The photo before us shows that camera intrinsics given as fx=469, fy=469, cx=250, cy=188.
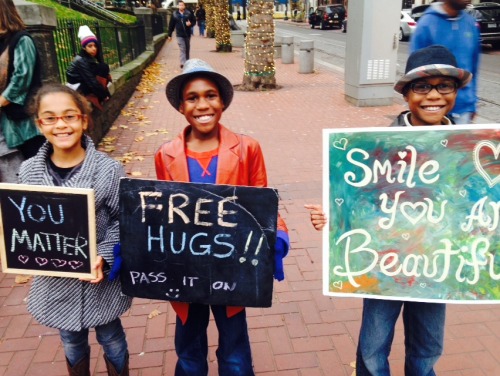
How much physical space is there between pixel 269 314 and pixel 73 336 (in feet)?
4.71

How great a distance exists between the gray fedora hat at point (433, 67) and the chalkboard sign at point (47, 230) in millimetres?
1467

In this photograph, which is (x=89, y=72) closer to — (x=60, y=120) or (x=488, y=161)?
(x=60, y=120)

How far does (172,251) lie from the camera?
201 cm

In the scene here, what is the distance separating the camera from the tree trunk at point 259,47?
35.7 feet

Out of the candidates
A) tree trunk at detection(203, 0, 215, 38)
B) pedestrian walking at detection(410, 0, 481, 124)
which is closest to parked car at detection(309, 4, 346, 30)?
tree trunk at detection(203, 0, 215, 38)

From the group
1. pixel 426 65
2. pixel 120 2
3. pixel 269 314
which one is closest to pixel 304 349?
pixel 269 314

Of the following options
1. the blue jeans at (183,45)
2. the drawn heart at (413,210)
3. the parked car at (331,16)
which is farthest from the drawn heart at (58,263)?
Result: the parked car at (331,16)

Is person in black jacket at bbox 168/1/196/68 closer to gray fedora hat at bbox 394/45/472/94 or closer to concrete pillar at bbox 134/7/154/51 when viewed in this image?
concrete pillar at bbox 134/7/154/51

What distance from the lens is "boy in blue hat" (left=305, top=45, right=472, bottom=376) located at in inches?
80.4

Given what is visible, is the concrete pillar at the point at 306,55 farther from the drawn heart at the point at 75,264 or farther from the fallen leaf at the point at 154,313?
the drawn heart at the point at 75,264

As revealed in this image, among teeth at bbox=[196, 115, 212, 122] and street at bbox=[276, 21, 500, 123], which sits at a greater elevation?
teeth at bbox=[196, 115, 212, 122]

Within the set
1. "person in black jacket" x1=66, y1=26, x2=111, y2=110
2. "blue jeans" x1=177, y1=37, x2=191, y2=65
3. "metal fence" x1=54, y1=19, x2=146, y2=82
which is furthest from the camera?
"blue jeans" x1=177, y1=37, x2=191, y2=65

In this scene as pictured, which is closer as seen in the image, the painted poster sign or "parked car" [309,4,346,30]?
the painted poster sign

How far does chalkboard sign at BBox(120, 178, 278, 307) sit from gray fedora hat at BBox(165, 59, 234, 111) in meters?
0.46
